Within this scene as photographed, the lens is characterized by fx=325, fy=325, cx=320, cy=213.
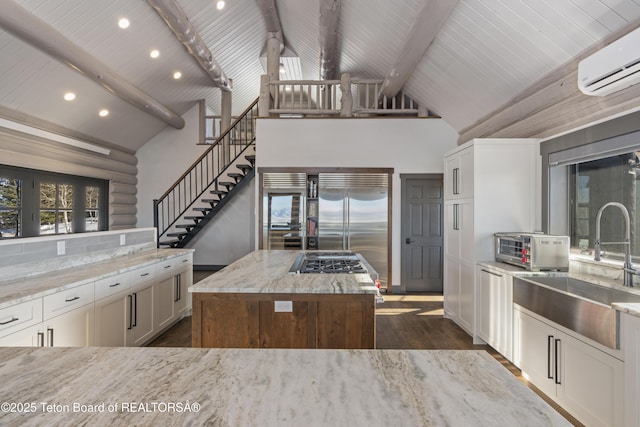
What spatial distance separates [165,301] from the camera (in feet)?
11.8

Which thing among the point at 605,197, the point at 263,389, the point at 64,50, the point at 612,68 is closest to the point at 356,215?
the point at 605,197

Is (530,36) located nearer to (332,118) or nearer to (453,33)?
(453,33)

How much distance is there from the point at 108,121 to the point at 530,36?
21.9 feet

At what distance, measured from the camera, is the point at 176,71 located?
610 centimetres

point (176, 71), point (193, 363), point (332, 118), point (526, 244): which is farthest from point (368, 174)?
point (193, 363)

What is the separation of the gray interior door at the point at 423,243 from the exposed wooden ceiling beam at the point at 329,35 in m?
2.51

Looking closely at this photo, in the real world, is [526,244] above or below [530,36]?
below

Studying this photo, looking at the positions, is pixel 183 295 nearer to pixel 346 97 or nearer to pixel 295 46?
pixel 346 97

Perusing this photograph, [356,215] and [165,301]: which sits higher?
[356,215]

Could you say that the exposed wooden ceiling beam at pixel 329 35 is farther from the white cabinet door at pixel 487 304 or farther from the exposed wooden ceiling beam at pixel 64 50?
the white cabinet door at pixel 487 304

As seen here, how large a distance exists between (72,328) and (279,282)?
1.55 meters

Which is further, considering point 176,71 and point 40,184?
point 176,71

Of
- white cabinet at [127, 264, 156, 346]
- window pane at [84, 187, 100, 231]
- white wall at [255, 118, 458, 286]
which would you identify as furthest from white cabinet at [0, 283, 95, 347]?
window pane at [84, 187, 100, 231]

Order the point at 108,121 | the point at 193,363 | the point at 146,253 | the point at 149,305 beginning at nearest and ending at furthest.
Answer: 1. the point at 193,363
2. the point at 149,305
3. the point at 146,253
4. the point at 108,121
